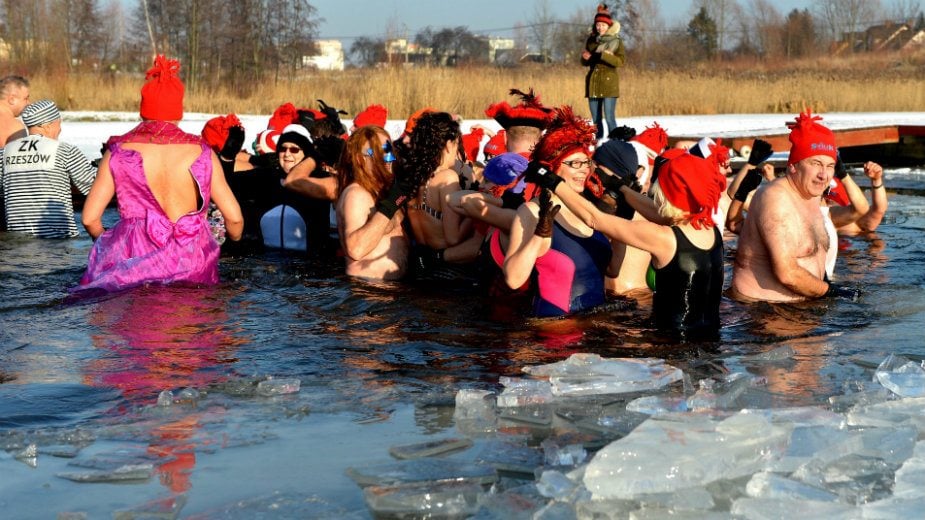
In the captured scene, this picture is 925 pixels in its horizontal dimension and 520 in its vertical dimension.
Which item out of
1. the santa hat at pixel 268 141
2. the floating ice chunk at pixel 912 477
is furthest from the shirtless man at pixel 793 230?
the santa hat at pixel 268 141

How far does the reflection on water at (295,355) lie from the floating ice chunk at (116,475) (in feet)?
0.16

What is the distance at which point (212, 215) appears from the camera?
9594 mm

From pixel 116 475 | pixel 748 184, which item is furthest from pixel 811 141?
pixel 116 475

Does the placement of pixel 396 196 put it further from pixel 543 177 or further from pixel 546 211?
pixel 543 177

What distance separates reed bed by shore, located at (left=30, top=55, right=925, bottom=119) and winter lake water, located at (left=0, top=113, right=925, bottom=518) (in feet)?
43.7

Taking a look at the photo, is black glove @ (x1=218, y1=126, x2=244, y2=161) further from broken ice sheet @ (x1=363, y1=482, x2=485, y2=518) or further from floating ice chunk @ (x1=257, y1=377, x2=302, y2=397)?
broken ice sheet @ (x1=363, y1=482, x2=485, y2=518)

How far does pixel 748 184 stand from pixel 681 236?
90.5 inches

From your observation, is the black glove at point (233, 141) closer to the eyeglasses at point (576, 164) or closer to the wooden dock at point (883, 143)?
the eyeglasses at point (576, 164)

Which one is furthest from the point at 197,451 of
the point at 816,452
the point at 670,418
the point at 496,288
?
the point at 496,288

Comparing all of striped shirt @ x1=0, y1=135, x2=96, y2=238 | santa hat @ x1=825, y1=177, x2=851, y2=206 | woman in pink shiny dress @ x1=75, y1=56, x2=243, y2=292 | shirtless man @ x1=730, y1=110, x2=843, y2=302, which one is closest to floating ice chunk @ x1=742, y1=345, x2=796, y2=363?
shirtless man @ x1=730, y1=110, x2=843, y2=302

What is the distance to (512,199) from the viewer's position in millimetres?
6426

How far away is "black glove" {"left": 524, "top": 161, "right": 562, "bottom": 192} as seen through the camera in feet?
16.9

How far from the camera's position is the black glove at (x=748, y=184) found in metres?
7.45

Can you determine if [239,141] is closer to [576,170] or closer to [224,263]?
[224,263]
